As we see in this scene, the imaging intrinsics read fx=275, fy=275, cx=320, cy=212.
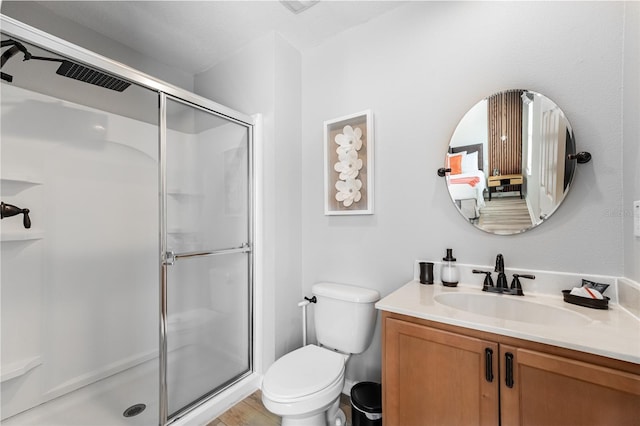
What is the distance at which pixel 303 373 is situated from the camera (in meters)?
1.38

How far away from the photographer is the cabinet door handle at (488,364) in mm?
926

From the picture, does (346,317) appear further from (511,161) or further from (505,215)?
(511,161)

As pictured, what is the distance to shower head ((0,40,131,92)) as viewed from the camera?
118 centimetres

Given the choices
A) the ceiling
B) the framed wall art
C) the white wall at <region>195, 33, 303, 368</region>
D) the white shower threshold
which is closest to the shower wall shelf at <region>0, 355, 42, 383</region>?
the white shower threshold

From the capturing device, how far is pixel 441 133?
153 centimetres

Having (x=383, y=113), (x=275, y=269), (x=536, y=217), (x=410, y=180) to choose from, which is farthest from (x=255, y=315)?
(x=536, y=217)

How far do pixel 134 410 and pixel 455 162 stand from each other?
7.74 ft

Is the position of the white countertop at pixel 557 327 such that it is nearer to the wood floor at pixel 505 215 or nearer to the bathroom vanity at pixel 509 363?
the bathroom vanity at pixel 509 363

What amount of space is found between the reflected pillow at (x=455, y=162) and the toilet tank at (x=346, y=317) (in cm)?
81

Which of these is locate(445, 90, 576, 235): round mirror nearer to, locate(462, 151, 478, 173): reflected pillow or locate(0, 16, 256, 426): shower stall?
locate(462, 151, 478, 173): reflected pillow

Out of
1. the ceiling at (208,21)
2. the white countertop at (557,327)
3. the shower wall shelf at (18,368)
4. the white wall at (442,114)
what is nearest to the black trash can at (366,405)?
the white wall at (442,114)

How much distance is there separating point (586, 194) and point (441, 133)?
27.0 inches

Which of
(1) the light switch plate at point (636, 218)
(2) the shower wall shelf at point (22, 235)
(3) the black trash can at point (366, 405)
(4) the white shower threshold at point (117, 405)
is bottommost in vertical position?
(4) the white shower threshold at point (117, 405)

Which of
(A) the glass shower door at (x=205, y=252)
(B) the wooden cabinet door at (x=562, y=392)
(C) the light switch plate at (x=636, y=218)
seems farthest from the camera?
(A) the glass shower door at (x=205, y=252)
